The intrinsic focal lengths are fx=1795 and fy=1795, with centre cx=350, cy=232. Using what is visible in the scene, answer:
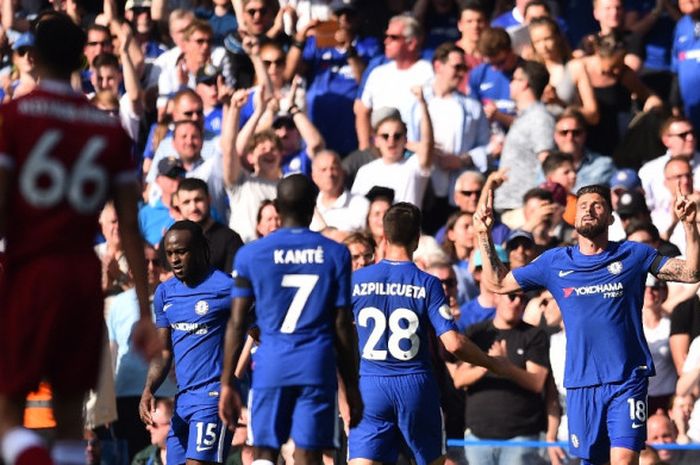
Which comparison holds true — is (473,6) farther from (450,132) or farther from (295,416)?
(295,416)

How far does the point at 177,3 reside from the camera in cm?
2141

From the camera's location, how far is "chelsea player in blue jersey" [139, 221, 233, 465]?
13039mm

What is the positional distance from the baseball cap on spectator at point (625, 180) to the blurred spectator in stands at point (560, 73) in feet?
3.66

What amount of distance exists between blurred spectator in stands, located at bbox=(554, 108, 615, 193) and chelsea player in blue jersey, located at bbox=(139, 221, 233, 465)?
538 cm

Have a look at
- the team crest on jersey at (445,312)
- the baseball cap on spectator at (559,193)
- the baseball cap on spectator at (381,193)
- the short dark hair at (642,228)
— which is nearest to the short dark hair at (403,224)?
the team crest on jersey at (445,312)

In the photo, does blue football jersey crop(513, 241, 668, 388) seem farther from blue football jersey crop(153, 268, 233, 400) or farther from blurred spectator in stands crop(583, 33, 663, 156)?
blurred spectator in stands crop(583, 33, 663, 156)

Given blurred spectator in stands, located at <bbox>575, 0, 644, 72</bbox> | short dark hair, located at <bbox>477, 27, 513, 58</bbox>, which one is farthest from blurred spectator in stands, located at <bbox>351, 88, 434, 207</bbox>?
blurred spectator in stands, located at <bbox>575, 0, 644, 72</bbox>

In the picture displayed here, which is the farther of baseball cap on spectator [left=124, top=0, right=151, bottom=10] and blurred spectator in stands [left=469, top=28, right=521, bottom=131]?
baseball cap on spectator [left=124, top=0, right=151, bottom=10]

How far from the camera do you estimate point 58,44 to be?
30.2ft

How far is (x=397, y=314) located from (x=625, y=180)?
16.9 ft

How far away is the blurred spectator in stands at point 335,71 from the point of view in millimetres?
19438

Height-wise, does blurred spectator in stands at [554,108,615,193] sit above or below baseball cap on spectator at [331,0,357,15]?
below

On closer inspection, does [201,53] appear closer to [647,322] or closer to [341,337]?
[647,322]

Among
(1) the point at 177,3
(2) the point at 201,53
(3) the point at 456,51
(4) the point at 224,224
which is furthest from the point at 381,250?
(1) the point at 177,3
